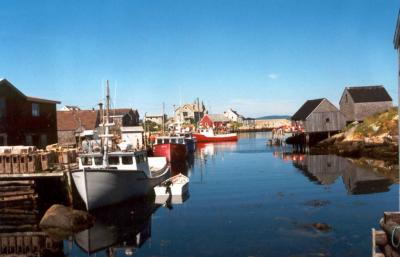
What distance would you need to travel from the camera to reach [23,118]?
1629 inches

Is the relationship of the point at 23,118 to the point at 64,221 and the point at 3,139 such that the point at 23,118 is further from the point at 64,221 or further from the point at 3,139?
the point at 64,221

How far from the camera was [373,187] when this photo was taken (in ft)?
103

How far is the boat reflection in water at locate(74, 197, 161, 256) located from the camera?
19.4m

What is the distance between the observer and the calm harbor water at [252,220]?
18172mm

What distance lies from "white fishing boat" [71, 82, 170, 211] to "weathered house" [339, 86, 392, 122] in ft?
175

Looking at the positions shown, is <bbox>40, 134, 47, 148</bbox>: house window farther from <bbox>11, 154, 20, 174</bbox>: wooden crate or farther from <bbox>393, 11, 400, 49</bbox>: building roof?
<bbox>393, 11, 400, 49</bbox>: building roof

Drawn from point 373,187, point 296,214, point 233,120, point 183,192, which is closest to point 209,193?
point 183,192

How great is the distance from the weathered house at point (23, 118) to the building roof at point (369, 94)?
5132cm

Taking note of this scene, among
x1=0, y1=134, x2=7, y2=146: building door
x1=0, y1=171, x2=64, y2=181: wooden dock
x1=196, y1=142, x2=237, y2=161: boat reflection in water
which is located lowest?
x1=196, y1=142, x2=237, y2=161: boat reflection in water

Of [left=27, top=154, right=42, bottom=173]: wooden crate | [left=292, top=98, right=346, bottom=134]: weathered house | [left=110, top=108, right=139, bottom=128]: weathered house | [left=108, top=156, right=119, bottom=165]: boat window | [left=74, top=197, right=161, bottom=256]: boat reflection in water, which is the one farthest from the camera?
[left=110, top=108, right=139, bottom=128]: weathered house

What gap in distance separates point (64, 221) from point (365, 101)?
6313cm

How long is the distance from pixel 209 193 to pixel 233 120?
14629 centimetres

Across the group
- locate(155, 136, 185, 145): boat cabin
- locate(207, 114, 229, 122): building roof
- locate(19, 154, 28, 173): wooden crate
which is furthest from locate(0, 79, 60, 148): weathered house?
locate(207, 114, 229, 122): building roof

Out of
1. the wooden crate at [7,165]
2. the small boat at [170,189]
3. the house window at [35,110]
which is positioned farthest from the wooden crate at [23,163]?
the house window at [35,110]
